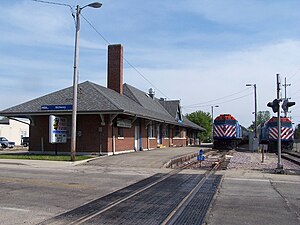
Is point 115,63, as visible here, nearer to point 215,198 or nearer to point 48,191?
point 48,191

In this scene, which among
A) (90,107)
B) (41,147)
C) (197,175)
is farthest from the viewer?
(41,147)

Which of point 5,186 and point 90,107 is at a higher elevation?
point 90,107

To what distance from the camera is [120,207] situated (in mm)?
9398

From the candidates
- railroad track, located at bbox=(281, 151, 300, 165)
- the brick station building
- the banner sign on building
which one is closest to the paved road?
the banner sign on building

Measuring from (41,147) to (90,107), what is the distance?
17.4ft

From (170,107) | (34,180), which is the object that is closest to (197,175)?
(34,180)

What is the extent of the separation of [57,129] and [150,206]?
1711 centimetres

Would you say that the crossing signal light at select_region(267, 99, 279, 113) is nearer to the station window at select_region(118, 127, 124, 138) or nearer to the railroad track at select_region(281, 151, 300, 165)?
the railroad track at select_region(281, 151, 300, 165)

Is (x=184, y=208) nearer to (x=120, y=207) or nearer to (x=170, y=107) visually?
(x=120, y=207)

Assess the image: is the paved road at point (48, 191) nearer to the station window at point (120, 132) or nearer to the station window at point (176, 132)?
the station window at point (120, 132)

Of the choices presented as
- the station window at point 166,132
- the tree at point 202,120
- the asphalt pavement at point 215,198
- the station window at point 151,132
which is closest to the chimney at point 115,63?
the station window at point 151,132

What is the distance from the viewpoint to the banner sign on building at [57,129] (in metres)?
24.9

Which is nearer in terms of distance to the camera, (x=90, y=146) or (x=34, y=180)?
(x=34, y=180)

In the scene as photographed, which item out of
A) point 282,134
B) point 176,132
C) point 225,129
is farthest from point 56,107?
point 176,132
